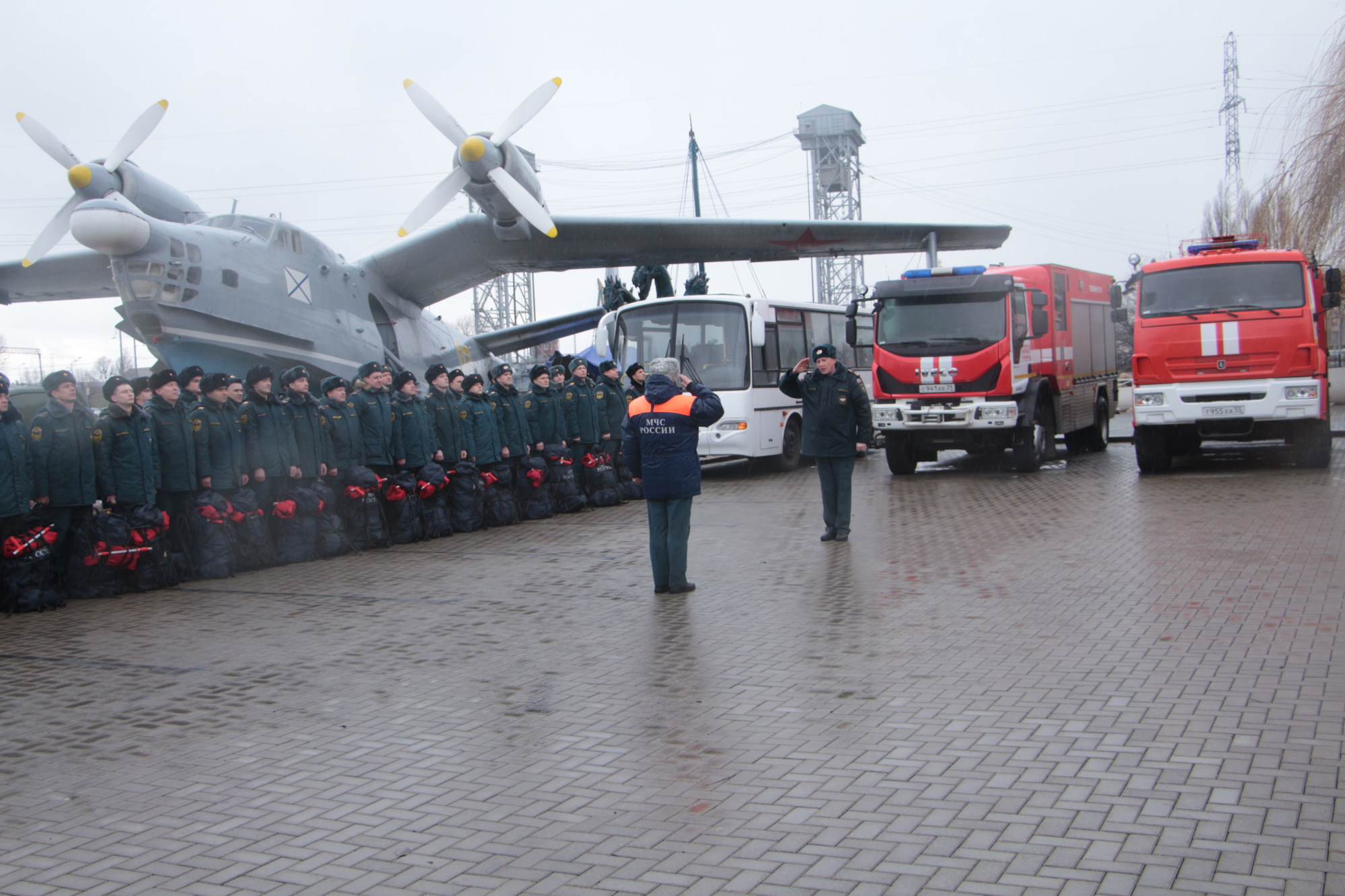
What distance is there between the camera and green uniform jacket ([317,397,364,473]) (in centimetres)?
1105

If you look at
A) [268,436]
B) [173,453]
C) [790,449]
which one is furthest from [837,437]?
[790,449]

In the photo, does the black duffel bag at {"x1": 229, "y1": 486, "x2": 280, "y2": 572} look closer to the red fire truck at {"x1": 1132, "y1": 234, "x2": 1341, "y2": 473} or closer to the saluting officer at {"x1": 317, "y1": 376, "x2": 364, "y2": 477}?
the saluting officer at {"x1": 317, "y1": 376, "x2": 364, "y2": 477}

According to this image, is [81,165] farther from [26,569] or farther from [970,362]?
[970,362]

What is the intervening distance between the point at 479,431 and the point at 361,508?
197 centimetres

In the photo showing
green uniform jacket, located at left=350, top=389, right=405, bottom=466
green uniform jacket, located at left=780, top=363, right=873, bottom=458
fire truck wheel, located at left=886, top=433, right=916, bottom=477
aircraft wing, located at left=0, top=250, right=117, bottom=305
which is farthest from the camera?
aircraft wing, located at left=0, top=250, right=117, bottom=305

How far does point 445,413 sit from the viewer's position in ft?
40.4

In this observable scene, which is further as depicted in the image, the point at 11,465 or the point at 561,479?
the point at 561,479

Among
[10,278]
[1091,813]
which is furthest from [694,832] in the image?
[10,278]

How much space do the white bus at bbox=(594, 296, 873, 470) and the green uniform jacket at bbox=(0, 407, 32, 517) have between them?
10408 mm

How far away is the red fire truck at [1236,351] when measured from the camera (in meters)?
13.4

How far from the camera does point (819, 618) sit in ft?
23.6

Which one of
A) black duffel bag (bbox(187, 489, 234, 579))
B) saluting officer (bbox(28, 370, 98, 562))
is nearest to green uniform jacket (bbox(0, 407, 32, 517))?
saluting officer (bbox(28, 370, 98, 562))

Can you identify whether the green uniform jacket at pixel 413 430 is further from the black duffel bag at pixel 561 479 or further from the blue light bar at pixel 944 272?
the blue light bar at pixel 944 272

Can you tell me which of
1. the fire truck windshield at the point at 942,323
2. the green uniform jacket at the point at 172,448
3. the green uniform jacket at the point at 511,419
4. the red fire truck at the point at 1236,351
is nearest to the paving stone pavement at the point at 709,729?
the green uniform jacket at the point at 172,448
